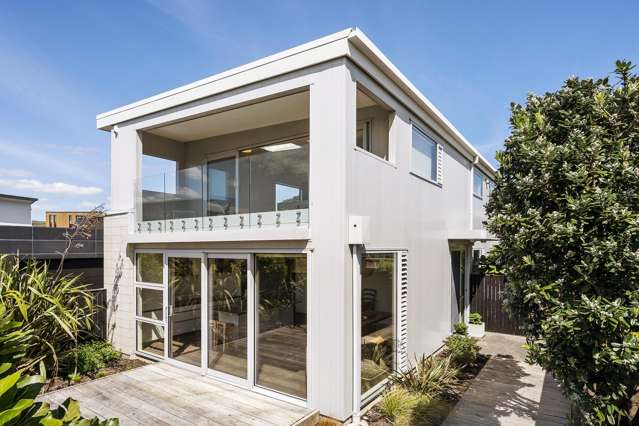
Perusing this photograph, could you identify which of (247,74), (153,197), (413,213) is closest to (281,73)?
(247,74)

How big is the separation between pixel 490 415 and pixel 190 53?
10.4 m

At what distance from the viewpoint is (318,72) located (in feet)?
17.8

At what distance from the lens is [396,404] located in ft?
17.8

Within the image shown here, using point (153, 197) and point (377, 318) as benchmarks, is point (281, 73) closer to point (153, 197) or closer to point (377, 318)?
point (153, 197)

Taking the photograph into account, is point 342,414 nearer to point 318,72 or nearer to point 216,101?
point 318,72

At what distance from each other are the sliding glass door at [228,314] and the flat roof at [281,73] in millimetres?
3043

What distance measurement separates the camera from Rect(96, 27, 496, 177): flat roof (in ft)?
17.1

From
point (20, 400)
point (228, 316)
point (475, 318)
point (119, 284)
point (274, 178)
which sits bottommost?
point (475, 318)

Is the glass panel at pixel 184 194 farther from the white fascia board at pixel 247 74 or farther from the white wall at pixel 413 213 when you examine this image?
the white wall at pixel 413 213

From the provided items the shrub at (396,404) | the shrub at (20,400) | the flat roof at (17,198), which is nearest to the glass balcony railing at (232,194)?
the shrub at (396,404)

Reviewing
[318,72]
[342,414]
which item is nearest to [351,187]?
[318,72]

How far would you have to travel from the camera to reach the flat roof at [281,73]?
5.20m

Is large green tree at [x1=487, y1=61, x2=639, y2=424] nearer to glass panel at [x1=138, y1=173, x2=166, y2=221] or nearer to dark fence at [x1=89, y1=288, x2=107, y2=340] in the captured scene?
glass panel at [x1=138, y1=173, x2=166, y2=221]

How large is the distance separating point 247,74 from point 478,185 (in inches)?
400
